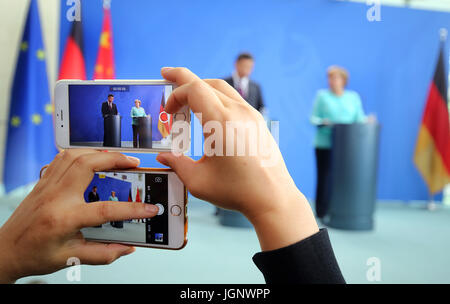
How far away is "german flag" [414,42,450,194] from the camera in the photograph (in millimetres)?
3256

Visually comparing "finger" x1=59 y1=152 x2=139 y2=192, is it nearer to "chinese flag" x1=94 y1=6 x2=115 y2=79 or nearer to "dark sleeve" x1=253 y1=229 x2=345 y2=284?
"dark sleeve" x1=253 y1=229 x2=345 y2=284

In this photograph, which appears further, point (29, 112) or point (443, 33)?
point (443, 33)

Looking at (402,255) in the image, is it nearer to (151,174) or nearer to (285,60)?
(151,174)

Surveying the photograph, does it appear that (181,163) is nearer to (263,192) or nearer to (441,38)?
(263,192)

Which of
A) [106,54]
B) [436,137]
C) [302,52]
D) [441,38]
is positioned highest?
[441,38]

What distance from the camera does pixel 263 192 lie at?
0.36 m

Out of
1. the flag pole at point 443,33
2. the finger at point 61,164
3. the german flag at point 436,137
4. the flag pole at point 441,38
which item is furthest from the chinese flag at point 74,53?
the flag pole at point 443,33

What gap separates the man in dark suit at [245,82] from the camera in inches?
87.7

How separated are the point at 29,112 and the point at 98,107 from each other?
226cm

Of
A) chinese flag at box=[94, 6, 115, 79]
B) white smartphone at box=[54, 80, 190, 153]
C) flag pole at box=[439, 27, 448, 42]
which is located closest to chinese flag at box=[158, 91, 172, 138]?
white smartphone at box=[54, 80, 190, 153]

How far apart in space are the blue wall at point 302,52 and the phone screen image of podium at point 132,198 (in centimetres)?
242

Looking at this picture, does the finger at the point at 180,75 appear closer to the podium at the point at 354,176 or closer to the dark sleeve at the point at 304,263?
the dark sleeve at the point at 304,263

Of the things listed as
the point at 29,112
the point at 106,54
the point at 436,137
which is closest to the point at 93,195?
the point at 29,112
